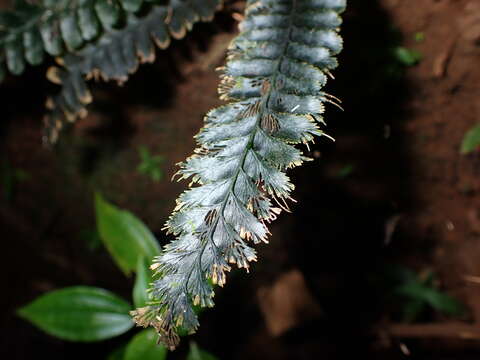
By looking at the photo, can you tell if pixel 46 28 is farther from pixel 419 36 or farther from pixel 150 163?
pixel 419 36

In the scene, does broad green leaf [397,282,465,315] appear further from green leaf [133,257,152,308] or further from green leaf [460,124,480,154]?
green leaf [133,257,152,308]

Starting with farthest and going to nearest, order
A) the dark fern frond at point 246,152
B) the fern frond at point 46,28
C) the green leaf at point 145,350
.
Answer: the green leaf at point 145,350 < the fern frond at point 46,28 < the dark fern frond at point 246,152

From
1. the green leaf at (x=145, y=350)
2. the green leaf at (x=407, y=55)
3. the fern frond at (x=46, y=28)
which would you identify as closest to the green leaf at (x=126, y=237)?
the green leaf at (x=145, y=350)

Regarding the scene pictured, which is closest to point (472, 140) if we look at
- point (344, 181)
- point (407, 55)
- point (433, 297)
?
point (407, 55)

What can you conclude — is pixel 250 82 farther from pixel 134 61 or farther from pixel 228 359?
pixel 228 359

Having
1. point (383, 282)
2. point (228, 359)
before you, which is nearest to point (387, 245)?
point (383, 282)

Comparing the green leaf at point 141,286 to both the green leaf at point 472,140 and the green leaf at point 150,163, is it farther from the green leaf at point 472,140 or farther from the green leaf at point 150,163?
the green leaf at point 472,140
